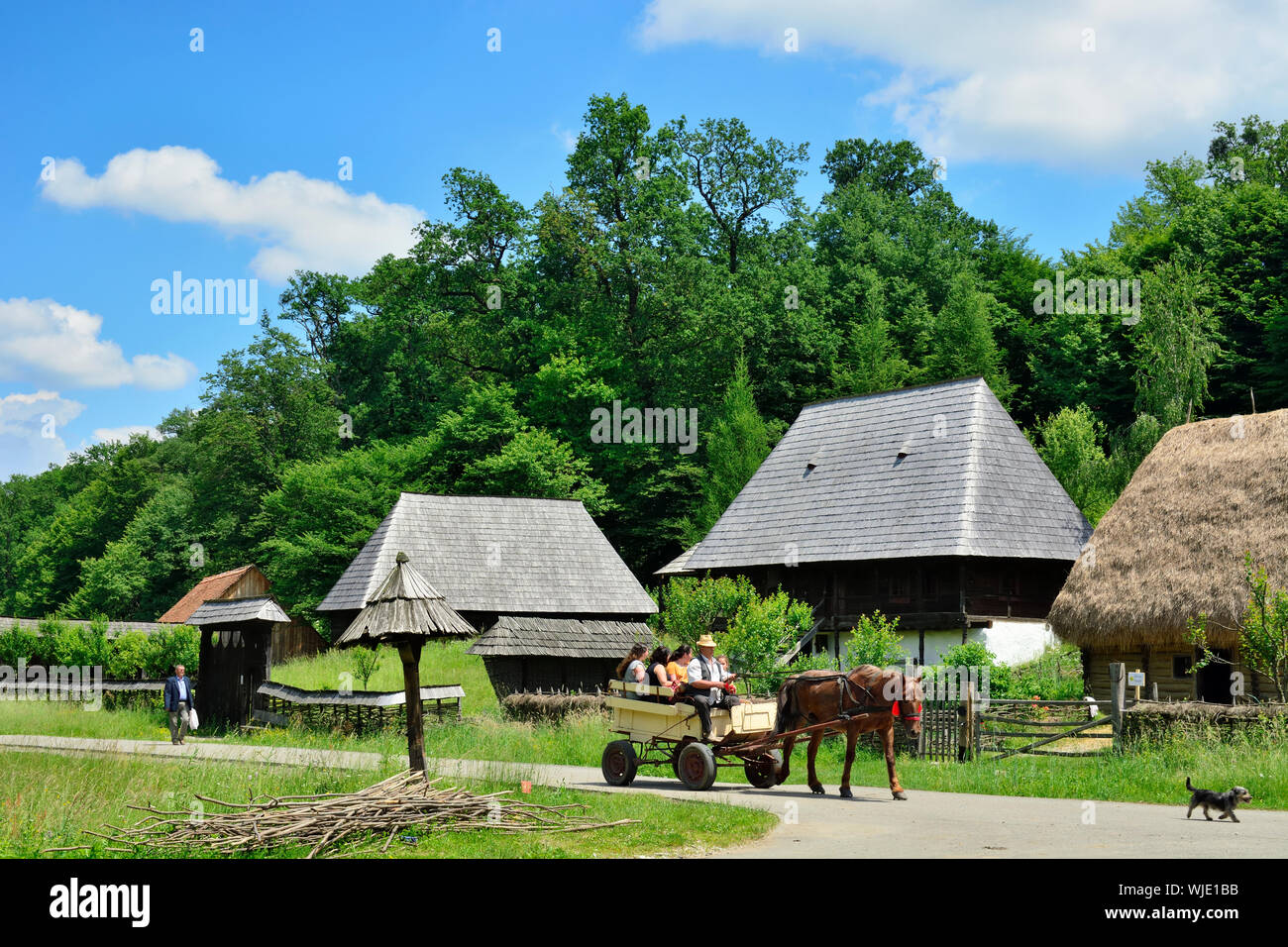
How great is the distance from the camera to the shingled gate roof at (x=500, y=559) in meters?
39.6

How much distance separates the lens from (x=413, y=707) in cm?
1445

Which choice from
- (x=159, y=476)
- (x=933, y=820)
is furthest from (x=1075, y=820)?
(x=159, y=476)

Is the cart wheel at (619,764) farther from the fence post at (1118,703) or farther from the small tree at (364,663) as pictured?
the small tree at (364,663)

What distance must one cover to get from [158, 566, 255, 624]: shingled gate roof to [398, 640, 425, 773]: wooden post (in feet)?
153

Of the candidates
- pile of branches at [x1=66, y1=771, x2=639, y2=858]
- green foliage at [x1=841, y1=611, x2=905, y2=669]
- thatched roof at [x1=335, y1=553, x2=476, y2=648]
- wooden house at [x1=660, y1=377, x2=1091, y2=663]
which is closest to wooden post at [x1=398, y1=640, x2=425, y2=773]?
thatched roof at [x1=335, y1=553, x2=476, y2=648]

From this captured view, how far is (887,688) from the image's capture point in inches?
598

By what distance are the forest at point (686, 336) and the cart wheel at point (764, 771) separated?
2687cm

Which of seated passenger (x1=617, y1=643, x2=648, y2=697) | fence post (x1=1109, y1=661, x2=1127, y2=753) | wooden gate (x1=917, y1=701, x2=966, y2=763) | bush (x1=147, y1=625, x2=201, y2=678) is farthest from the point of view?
bush (x1=147, y1=625, x2=201, y2=678)

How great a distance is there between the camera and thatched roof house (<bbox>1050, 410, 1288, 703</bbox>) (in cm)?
2439

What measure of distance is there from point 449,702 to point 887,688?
1555 centimetres

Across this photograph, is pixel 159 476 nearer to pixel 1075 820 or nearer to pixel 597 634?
pixel 597 634

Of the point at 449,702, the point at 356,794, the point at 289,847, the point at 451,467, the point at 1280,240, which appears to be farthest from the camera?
the point at 451,467

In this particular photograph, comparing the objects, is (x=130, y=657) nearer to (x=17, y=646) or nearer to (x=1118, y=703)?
(x=17, y=646)

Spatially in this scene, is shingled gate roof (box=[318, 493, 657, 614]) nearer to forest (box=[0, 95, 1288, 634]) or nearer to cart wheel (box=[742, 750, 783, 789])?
forest (box=[0, 95, 1288, 634])
